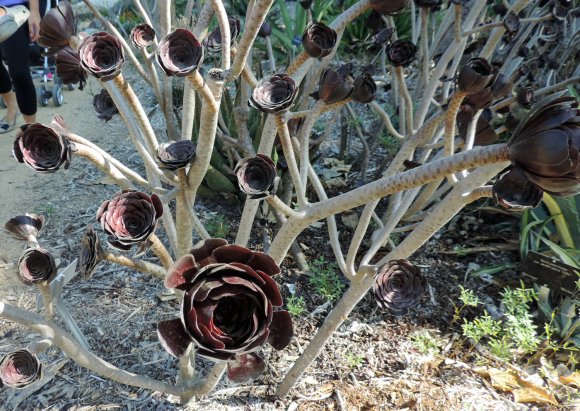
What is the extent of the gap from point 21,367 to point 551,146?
1.40 meters

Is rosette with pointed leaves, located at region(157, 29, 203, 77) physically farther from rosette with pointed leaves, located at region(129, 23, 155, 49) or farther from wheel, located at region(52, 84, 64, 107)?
wheel, located at region(52, 84, 64, 107)

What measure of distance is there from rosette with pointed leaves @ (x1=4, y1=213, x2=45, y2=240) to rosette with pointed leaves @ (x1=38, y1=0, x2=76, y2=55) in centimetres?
53

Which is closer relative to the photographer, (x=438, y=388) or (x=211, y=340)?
(x=211, y=340)

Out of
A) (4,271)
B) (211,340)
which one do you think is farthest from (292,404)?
(4,271)

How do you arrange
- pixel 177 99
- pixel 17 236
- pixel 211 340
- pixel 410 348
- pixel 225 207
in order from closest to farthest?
pixel 211 340 → pixel 17 236 → pixel 410 348 → pixel 225 207 → pixel 177 99

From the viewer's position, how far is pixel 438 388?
2.00 m

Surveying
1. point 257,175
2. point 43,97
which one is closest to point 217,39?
point 257,175

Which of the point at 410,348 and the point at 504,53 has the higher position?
the point at 504,53

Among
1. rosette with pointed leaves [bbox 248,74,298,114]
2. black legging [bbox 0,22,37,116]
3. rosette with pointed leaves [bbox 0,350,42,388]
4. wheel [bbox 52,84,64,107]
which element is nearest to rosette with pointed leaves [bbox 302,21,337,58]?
rosette with pointed leaves [bbox 248,74,298,114]

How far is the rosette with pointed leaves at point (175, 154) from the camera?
1.26m

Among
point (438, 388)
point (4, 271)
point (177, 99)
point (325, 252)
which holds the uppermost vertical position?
point (438, 388)

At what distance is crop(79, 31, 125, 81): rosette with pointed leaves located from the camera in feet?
3.56

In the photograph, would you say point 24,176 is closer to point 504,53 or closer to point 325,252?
point 325,252

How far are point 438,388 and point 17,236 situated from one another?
5.67ft
